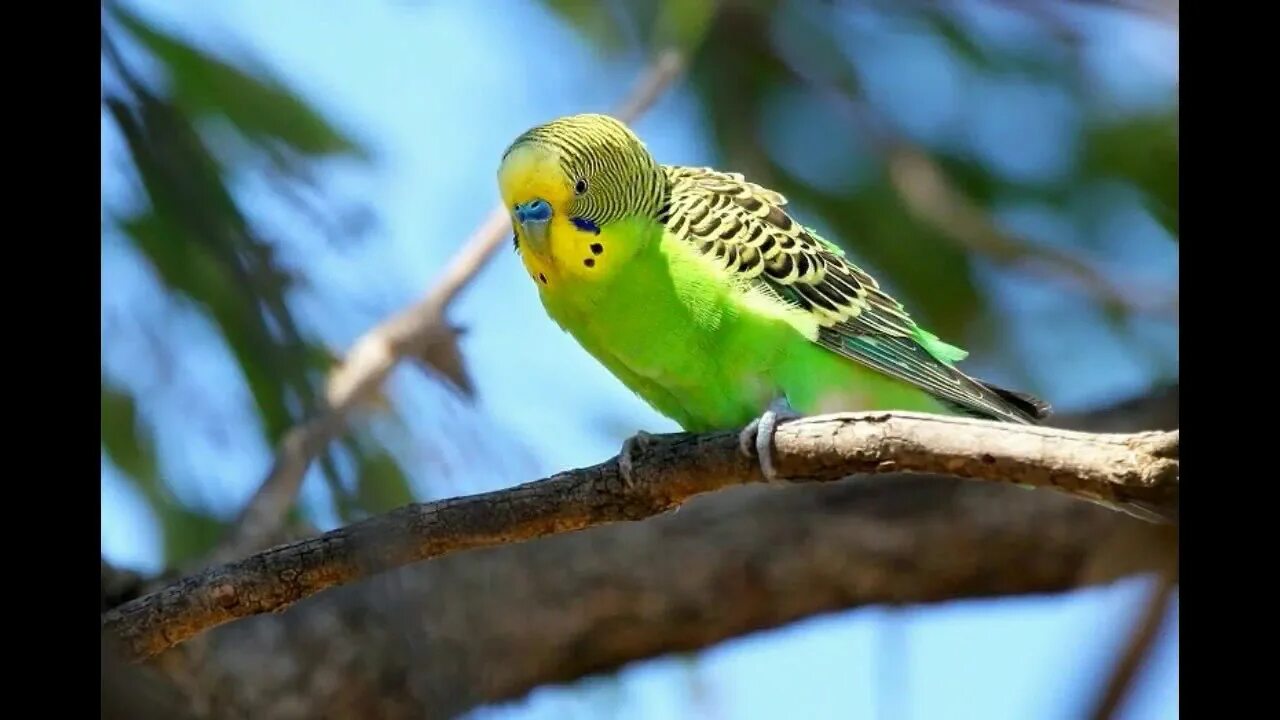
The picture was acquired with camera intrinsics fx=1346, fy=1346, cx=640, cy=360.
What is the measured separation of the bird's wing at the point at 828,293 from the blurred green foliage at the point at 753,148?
2.20 ft

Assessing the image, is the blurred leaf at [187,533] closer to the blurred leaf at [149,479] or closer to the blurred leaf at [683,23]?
the blurred leaf at [149,479]

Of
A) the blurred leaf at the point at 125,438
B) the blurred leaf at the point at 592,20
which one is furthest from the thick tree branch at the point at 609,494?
the blurred leaf at the point at 592,20

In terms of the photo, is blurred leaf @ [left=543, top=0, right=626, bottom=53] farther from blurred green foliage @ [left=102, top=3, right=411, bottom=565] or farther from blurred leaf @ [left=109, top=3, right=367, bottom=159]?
blurred leaf @ [left=109, top=3, right=367, bottom=159]

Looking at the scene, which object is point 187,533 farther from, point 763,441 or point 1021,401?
point 1021,401

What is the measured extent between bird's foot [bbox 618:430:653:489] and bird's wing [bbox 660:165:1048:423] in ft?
1.99

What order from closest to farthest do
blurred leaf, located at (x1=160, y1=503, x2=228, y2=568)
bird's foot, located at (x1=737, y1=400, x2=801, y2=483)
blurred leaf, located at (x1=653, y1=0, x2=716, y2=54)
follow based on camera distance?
bird's foot, located at (x1=737, y1=400, x2=801, y2=483) < blurred leaf, located at (x1=160, y1=503, x2=228, y2=568) < blurred leaf, located at (x1=653, y1=0, x2=716, y2=54)

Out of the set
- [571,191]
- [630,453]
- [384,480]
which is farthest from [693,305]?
[384,480]

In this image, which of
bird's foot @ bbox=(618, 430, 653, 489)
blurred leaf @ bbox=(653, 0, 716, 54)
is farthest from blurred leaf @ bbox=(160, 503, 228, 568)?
blurred leaf @ bbox=(653, 0, 716, 54)

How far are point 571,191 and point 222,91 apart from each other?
2.37 feet

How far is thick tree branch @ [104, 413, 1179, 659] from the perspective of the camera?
199 centimetres

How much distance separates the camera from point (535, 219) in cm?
283

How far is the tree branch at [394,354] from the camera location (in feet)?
10.5
